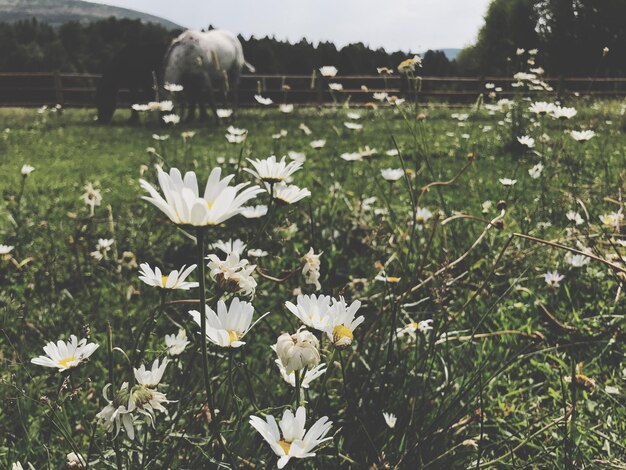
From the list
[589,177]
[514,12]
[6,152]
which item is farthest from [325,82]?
[514,12]

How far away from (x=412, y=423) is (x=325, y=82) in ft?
49.6

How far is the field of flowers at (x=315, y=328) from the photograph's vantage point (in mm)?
812

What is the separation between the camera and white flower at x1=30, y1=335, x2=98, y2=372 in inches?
33.5

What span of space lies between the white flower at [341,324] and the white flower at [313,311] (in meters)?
0.01

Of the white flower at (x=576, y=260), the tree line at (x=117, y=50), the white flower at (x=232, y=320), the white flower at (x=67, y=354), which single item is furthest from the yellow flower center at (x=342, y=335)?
the tree line at (x=117, y=50)

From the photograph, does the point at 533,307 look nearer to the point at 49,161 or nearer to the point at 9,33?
the point at 49,161

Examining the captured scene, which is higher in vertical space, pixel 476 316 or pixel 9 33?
pixel 9 33

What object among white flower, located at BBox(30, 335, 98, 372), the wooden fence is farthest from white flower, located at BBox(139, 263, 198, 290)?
the wooden fence

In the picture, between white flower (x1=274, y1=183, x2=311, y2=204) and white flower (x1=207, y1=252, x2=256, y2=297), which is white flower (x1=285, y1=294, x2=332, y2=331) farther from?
white flower (x1=274, y1=183, x2=311, y2=204)

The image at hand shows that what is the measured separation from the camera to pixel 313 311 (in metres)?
0.83

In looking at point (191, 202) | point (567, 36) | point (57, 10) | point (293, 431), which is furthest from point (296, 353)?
point (57, 10)

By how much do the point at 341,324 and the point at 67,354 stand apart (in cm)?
47

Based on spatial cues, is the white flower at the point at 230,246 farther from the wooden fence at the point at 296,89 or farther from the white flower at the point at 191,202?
the wooden fence at the point at 296,89

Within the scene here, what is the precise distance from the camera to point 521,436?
1.31 meters
